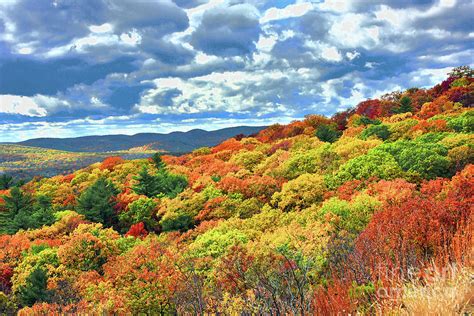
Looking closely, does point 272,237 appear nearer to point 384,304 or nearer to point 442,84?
point 384,304

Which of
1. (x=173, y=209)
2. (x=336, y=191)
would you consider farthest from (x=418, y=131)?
(x=173, y=209)

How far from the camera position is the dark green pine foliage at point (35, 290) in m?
23.7

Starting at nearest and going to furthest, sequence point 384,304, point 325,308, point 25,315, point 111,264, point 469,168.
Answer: point 384,304 < point 325,308 < point 25,315 < point 469,168 < point 111,264

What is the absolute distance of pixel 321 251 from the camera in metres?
17.6

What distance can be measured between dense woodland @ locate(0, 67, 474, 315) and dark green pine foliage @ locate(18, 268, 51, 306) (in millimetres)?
→ 72

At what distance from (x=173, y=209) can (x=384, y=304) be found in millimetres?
30194

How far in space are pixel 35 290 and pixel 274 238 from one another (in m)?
15.3

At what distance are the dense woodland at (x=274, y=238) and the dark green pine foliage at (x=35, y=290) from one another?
72 millimetres

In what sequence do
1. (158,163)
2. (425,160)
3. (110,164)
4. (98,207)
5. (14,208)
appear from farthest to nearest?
(110,164), (158,163), (14,208), (98,207), (425,160)

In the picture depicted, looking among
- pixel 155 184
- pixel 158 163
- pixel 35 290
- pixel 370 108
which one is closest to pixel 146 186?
pixel 155 184

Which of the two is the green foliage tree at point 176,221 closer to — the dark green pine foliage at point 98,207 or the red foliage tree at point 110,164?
the dark green pine foliage at point 98,207

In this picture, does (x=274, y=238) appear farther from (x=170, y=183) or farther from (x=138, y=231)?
(x=170, y=183)

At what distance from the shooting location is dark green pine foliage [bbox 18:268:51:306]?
23688mm

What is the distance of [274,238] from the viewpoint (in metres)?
21.7
